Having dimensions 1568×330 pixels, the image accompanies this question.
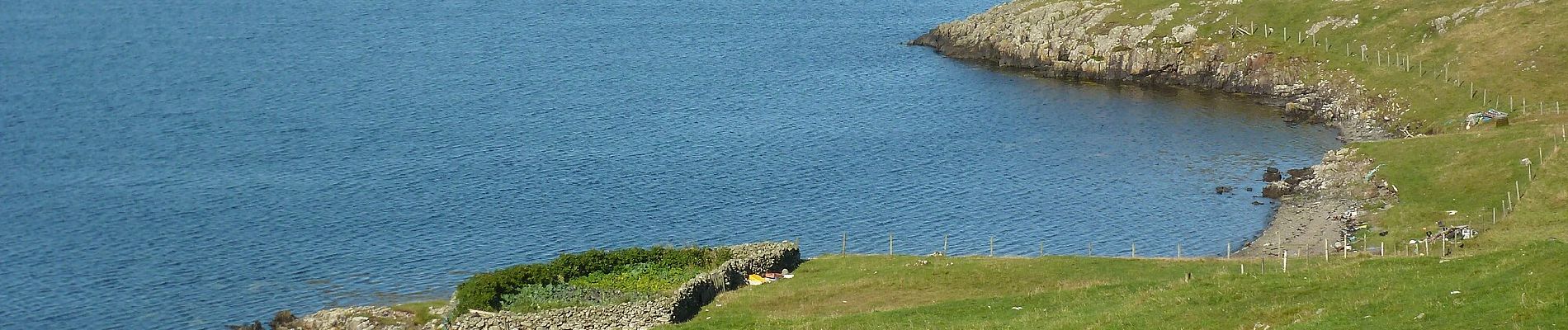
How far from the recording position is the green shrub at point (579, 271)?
234 feet

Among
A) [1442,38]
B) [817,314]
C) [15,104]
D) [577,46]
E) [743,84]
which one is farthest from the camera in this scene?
[577,46]

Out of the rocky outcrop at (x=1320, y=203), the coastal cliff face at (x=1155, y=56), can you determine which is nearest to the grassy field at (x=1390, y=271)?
the rocky outcrop at (x=1320, y=203)

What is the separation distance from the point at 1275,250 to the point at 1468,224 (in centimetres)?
943

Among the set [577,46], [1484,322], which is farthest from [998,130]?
[1484,322]

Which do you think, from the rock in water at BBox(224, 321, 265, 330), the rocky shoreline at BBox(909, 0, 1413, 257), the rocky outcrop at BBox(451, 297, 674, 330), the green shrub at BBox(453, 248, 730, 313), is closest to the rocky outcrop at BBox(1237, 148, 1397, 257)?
the rocky shoreline at BBox(909, 0, 1413, 257)

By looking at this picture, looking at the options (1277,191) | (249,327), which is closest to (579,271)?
(249,327)

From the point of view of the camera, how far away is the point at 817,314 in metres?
68.1

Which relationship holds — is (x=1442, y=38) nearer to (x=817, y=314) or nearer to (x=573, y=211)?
(x=573, y=211)

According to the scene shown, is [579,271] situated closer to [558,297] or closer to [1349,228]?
[558,297]

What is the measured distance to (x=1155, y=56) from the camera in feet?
501

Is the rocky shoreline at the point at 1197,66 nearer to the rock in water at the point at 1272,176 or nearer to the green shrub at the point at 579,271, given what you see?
the rock in water at the point at 1272,176

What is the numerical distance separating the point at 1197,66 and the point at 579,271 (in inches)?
3432

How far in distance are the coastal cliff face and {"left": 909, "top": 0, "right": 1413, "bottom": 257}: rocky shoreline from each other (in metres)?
0.09

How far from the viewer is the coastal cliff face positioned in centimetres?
13288
